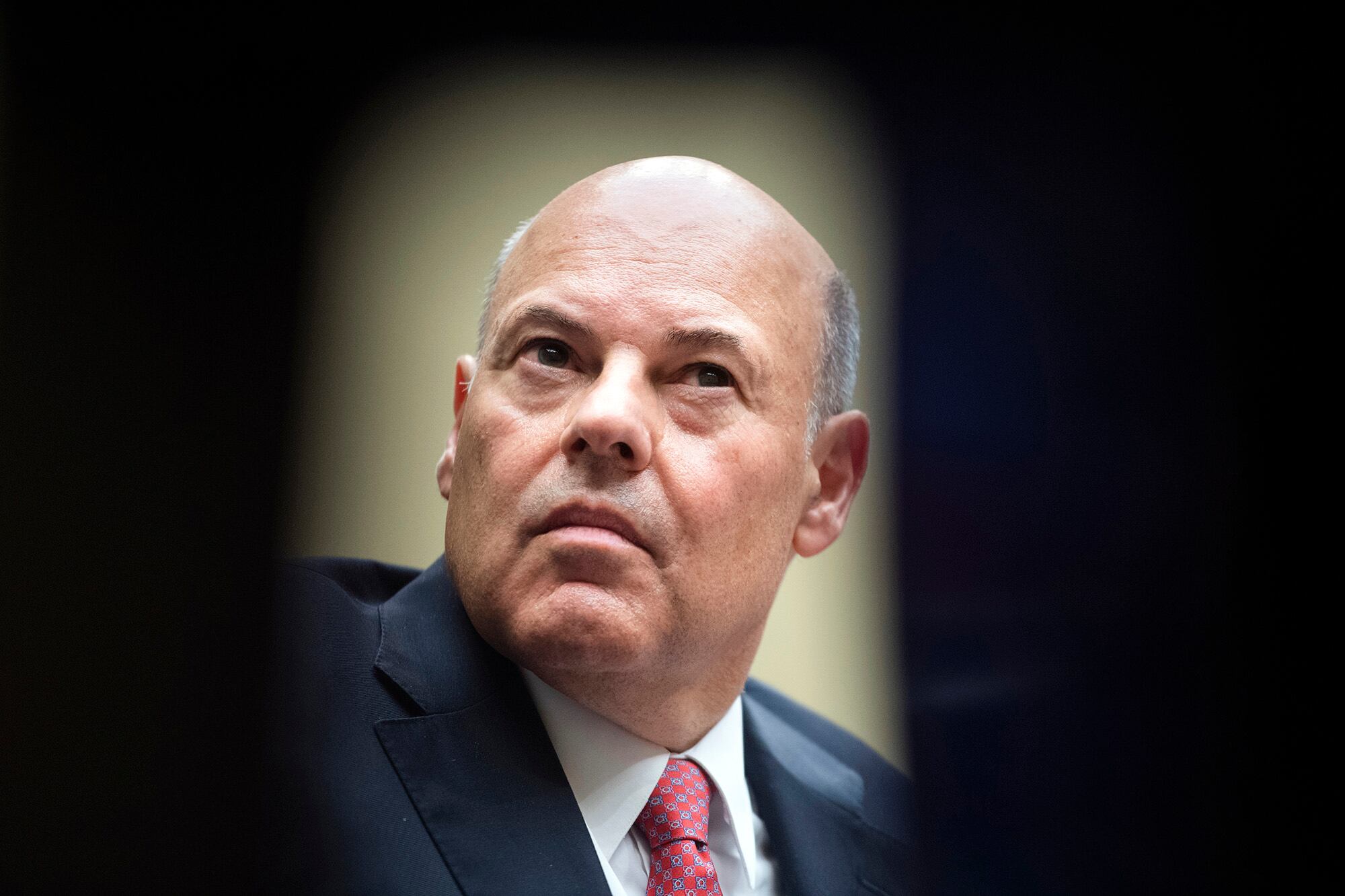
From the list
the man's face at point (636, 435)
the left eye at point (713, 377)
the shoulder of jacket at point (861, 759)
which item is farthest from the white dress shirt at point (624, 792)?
the left eye at point (713, 377)

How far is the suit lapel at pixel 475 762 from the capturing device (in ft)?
4.23

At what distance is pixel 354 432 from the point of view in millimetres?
1398

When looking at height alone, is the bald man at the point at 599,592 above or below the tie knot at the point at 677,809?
above

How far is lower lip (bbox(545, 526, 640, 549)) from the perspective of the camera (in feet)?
4.32

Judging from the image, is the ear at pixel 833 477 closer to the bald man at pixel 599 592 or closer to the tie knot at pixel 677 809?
the bald man at pixel 599 592

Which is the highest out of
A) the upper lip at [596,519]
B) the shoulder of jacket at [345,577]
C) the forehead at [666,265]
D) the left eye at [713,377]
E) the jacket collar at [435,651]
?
the forehead at [666,265]

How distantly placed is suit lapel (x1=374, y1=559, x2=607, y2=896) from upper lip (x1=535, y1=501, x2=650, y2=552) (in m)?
0.26

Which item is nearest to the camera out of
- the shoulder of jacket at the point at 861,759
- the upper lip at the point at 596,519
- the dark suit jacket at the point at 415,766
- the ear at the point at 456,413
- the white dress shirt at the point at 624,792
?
the dark suit jacket at the point at 415,766

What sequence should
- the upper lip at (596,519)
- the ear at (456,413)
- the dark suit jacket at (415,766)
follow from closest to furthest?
the dark suit jacket at (415,766) < the upper lip at (596,519) < the ear at (456,413)

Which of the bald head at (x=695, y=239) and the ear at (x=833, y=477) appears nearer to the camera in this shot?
the bald head at (x=695, y=239)

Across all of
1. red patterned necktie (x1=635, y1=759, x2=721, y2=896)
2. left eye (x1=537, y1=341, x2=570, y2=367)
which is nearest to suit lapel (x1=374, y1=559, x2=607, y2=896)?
red patterned necktie (x1=635, y1=759, x2=721, y2=896)

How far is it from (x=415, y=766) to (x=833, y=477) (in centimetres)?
77

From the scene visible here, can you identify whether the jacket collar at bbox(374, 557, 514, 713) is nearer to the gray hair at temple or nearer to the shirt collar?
the shirt collar

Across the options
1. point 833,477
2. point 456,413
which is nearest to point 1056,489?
point 833,477
